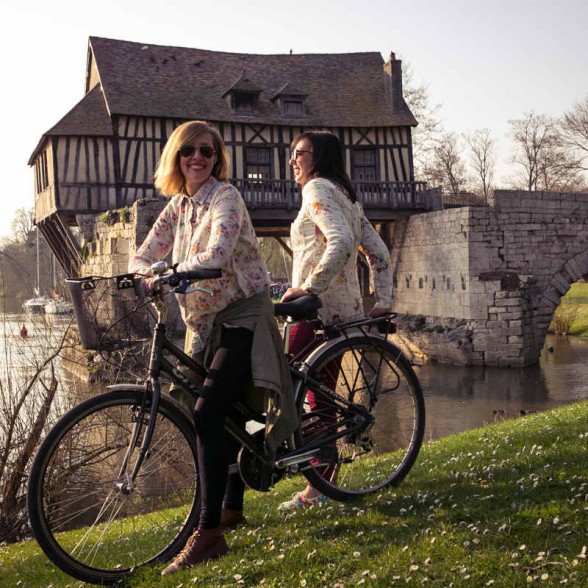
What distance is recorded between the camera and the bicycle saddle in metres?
3.15

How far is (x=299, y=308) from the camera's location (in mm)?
3182

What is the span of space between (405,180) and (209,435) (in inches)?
805

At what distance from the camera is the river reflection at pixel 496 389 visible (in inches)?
461

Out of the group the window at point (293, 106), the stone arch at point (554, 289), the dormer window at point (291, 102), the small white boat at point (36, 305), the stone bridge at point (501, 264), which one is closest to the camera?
the small white boat at point (36, 305)

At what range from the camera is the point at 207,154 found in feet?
9.86

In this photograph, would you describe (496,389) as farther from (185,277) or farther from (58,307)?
(185,277)

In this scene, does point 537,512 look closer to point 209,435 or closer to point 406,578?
point 406,578

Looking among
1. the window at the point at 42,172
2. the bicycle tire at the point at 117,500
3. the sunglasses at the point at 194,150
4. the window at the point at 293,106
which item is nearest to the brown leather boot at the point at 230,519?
the bicycle tire at the point at 117,500

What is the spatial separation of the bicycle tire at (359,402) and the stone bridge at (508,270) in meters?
14.0

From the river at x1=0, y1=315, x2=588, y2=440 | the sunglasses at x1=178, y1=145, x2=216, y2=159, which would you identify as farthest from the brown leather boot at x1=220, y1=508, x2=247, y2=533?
the river at x1=0, y1=315, x2=588, y2=440

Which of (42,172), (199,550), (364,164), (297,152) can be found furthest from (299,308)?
(42,172)

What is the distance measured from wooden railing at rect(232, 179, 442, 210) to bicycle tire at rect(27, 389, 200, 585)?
16.8 metres

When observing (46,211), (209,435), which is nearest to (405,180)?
(46,211)

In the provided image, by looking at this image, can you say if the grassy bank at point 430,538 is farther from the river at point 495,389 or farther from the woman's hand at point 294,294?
the river at point 495,389
